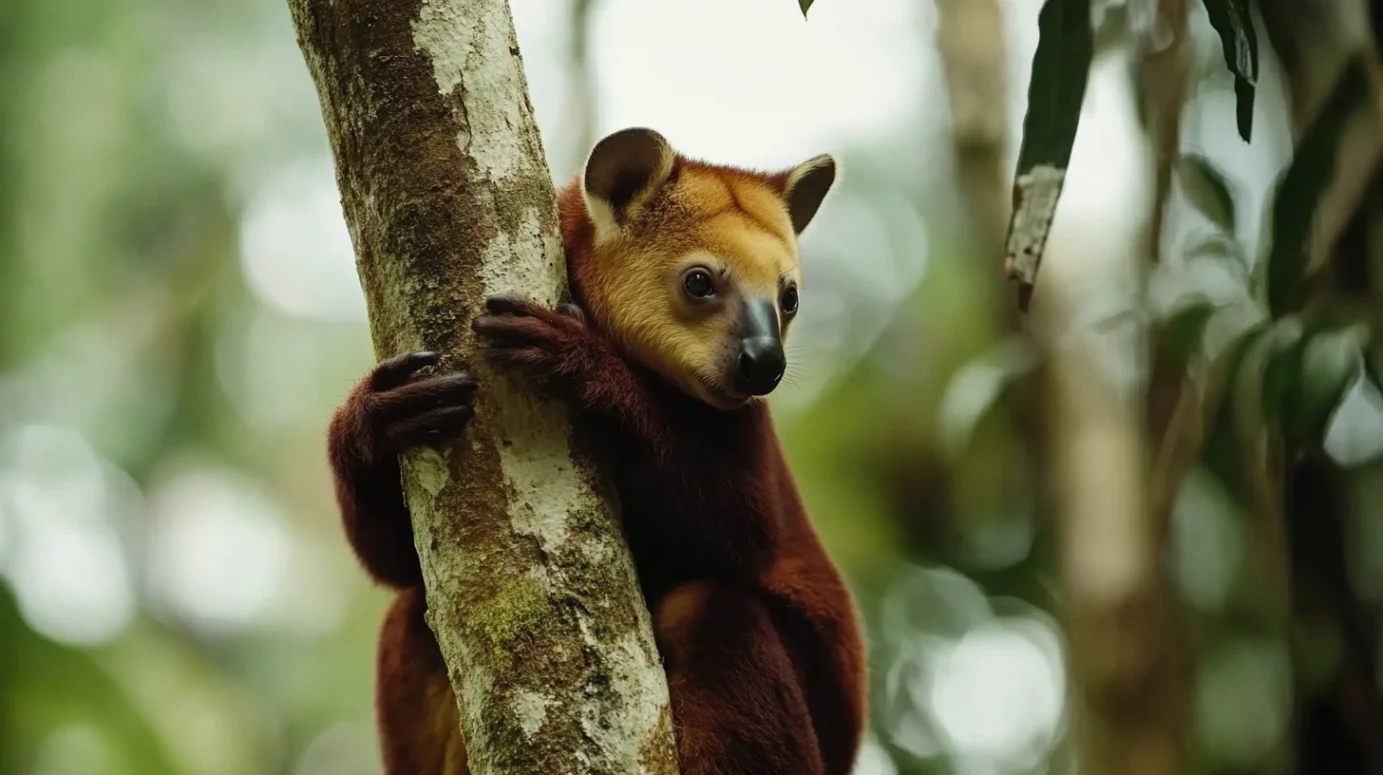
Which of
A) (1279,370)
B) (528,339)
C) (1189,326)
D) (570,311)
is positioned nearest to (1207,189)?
(1189,326)

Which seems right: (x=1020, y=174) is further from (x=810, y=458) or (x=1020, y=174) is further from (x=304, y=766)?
(x=304, y=766)

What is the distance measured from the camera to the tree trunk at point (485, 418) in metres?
2.83

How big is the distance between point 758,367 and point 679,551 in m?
0.57

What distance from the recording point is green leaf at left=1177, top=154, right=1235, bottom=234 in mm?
4816

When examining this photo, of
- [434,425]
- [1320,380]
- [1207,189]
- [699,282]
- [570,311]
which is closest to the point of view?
[434,425]

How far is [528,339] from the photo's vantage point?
303cm

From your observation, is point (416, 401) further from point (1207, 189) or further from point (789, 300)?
point (1207, 189)

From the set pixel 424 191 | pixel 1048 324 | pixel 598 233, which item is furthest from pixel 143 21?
pixel 424 191

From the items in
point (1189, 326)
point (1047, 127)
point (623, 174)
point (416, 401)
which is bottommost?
point (1189, 326)

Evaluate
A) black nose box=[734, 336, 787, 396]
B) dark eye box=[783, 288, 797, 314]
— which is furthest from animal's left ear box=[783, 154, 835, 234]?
black nose box=[734, 336, 787, 396]

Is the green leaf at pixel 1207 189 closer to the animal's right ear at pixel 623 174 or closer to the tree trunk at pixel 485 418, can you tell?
the animal's right ear at pixel 623 174

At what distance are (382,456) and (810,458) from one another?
24.3ft

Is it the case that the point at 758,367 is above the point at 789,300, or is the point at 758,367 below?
Answer: below

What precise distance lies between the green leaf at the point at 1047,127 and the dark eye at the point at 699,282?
3.27 feet
